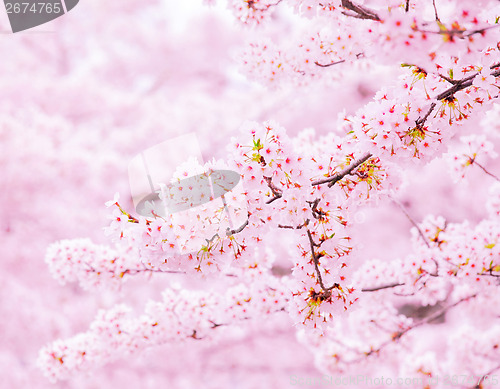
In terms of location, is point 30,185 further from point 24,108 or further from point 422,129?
point 422,129

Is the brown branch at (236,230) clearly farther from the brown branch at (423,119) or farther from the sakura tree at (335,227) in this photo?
the brown branch at (423,119)

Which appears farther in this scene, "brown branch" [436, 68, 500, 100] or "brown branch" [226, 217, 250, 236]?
"brown branch" [226, 217, 250, 236]

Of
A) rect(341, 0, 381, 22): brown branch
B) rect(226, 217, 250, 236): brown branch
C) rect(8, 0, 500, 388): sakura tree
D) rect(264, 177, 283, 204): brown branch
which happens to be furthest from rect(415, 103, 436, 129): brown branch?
rect(226, 217, 250, 236): brown branch

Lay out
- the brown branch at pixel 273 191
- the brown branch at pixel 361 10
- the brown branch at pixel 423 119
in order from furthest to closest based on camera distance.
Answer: the brown branch at pixel 273 191, the brown branch at pixel 423 119, the brown branch at pixel 361 10

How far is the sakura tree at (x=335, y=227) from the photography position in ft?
6.27

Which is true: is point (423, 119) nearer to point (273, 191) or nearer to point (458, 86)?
point (458, 86)

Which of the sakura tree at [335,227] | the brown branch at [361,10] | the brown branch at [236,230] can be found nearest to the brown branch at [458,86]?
the sakura tree at [335,227]

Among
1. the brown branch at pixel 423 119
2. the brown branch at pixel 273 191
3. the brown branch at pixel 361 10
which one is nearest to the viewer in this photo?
the brown branch at pixel 361 10

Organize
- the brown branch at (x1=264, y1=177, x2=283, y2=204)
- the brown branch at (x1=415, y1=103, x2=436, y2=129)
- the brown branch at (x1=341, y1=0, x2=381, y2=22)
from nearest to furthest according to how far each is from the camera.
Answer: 1. the brown branch at (x1=341, y1=0, x2=381, y2=22)
2. the brown branch at (x1=415, y1=103, x2=436, y2=129)
3. the brown branch at (x1=264, y1=177, x2=283, y2=204)

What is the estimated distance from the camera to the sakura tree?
191 centimetres

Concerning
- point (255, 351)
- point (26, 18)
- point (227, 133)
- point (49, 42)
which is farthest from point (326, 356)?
point (49, 42)

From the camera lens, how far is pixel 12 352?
6.95m

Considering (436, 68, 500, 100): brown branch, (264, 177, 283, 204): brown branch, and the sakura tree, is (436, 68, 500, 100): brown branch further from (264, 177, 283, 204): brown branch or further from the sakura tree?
(264, 177, 283, 204): brown branch

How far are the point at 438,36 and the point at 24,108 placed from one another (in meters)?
7.23
